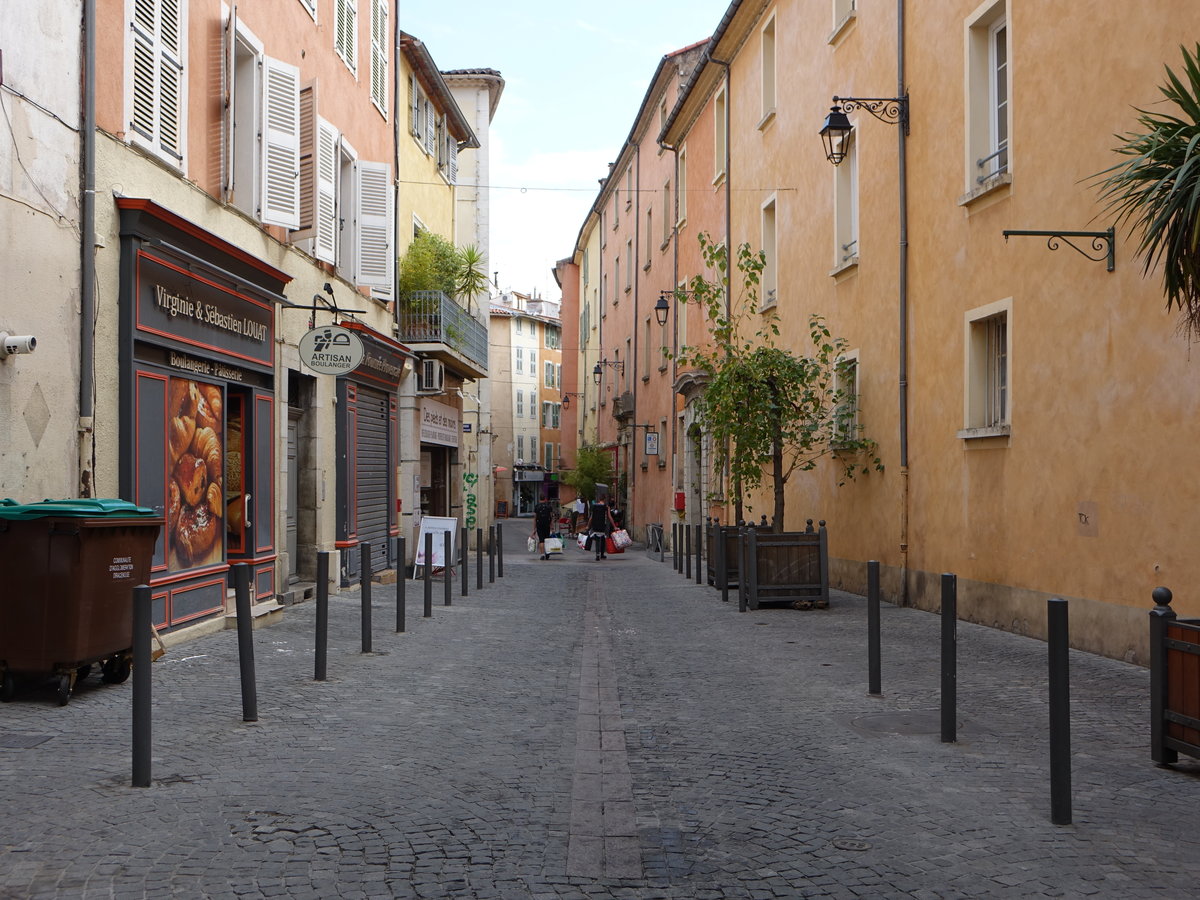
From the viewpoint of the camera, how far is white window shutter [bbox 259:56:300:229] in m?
13.0

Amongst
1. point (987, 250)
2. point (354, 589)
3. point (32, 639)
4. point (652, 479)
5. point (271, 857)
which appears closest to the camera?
point (271, 857)

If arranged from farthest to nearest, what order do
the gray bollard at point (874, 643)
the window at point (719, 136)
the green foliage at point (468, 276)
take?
the window at point (719, 136)
the green foliage at point (468, 276)
the gray bollard at point (874, 643)

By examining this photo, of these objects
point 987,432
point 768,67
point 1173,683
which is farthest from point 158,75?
point 768,67

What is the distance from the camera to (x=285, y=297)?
556 inches

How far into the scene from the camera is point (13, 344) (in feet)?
26.3

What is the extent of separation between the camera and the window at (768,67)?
2195 cm

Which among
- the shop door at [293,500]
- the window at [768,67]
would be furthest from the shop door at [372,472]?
the window at [768,67]

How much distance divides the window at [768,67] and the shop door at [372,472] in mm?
8867

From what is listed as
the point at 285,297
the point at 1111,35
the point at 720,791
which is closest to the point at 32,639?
the point at 720,791

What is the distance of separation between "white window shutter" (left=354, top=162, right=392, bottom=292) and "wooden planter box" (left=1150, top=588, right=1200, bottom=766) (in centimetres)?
1435

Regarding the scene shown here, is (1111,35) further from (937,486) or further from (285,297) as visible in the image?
(285,297)

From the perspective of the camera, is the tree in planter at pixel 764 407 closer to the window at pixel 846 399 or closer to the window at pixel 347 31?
the window at pixel 846 399

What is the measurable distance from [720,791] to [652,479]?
31.2 meters

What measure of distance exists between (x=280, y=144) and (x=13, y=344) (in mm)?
5916
